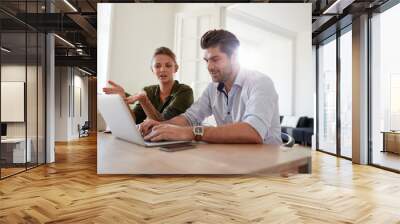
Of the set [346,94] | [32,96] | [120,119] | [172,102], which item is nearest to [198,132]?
[172,102]

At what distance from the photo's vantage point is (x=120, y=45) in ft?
12.3

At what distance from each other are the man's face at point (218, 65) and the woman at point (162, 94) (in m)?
0.30

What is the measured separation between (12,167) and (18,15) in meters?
2.34

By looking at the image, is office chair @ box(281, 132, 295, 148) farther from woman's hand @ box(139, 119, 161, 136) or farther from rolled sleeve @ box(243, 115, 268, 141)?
woman's hand @ box(139, 119, 161, 136)

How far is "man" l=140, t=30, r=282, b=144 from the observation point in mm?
3564

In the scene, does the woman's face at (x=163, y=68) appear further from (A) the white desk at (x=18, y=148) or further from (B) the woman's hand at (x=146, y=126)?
(A) the white desk at (x=18, y=148)

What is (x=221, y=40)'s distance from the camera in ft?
12.3

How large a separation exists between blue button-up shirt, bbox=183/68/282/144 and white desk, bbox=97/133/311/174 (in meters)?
0.17

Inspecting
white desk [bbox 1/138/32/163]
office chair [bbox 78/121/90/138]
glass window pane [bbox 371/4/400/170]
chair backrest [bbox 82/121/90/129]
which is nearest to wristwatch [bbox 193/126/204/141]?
white desk [bbox 1/138/32/163]

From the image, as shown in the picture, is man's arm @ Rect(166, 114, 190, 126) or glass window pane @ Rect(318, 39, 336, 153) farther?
glass window pane @ Rect(318, 39, 336, 153)

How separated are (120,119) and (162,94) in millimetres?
495

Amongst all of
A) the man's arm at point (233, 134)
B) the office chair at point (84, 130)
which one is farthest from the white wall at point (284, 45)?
the office chair at point (84, 130)

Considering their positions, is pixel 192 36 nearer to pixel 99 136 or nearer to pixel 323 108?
pixel 99 136

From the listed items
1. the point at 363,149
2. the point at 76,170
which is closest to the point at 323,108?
the point at 363,149
